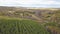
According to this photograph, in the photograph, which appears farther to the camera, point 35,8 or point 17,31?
point 35,8

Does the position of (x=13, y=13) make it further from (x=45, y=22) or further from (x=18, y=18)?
(x=45, y=22)

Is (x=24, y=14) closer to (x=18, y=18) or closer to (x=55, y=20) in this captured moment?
(x=18, y=18)

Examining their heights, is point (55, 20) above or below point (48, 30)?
above

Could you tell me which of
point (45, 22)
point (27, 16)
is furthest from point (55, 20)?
point (27, 16)

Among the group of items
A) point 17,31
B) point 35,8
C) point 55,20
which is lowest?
point 17,31

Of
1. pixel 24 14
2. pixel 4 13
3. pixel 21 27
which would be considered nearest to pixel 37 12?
pixel 24 14

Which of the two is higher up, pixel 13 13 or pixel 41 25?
pixel 13 13
